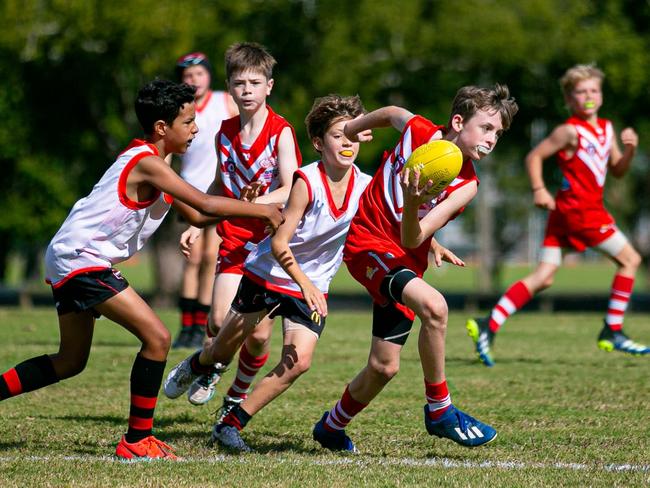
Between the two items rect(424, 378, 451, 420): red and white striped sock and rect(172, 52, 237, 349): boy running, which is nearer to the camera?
rect(424, 378, 451, 420): red and white striped sock

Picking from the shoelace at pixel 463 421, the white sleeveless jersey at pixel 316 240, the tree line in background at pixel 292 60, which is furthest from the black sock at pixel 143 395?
the tree line in background at pixel 292 60

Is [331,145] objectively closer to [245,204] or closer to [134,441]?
[245,204]

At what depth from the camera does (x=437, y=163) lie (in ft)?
16.7

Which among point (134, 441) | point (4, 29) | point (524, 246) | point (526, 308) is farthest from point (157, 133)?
point (524, 246)

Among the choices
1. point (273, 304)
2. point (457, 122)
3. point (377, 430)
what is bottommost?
point (377, 430)

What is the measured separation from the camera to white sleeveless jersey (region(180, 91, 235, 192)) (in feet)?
30.2

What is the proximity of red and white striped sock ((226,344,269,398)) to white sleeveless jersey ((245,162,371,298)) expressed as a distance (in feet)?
2.23

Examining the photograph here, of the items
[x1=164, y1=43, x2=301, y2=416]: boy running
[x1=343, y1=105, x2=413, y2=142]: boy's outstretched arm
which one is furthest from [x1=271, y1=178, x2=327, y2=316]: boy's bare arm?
[x1=164, y1=43, x2=301, y2=416]: boy running

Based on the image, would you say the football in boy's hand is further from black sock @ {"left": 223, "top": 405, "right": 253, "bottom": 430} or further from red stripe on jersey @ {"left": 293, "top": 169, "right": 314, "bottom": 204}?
black sock @ {"left": 223, "top": 405, "right": 253, "bottom": 430}

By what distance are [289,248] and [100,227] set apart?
0.95m

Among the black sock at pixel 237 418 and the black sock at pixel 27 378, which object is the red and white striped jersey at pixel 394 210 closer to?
the black sock at pixel 237 418

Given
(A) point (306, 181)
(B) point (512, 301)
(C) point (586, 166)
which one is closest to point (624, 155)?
(C) point (586, 166)

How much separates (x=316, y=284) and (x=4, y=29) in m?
18.7

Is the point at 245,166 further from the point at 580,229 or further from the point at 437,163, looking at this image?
the point at 580,229
